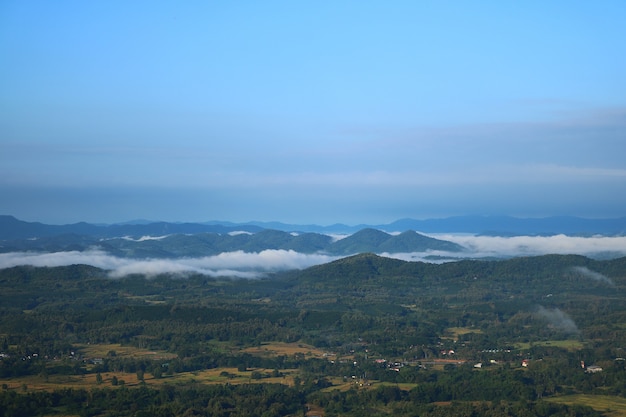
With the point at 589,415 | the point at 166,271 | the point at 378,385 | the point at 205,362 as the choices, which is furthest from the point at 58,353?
the point at 166,271

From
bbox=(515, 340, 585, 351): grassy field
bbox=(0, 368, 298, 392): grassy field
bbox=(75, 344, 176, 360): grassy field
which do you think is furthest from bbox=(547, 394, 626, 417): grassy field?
bbox=(75, 344, 176, 360): grassy field

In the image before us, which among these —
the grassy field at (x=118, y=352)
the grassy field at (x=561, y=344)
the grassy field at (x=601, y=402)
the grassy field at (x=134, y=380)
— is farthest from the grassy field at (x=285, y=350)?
the grassy field at (x=601, y=402)

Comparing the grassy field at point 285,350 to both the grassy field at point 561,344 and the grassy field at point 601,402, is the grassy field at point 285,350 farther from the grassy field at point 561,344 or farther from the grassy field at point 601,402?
the grassy field at point 601,402

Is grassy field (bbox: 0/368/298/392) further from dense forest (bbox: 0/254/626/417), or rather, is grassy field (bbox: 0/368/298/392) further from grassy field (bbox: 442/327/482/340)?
grassy field (bbox: 442/327/482/340)

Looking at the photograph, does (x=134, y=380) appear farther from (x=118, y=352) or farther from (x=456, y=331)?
(x=456, y=331)

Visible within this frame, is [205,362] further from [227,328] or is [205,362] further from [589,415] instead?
[589,415]

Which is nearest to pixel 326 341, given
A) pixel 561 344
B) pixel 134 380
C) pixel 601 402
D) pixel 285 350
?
pixel 285 350
